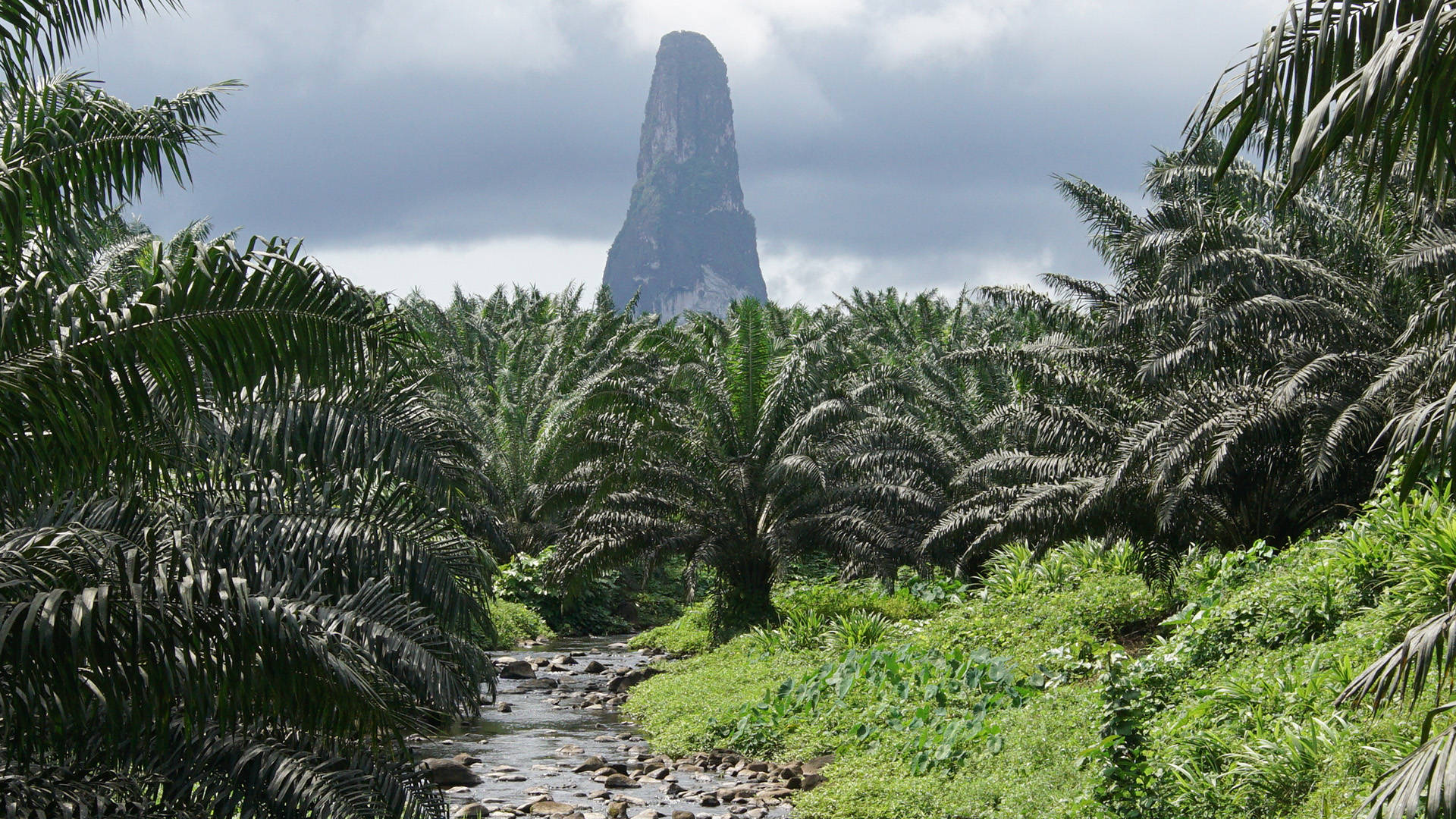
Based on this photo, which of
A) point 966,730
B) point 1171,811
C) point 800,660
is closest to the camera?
point 1171,811

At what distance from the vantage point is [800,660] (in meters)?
14.3

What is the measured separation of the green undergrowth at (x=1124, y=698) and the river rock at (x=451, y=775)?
7.66 ft

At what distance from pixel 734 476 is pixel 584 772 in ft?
24.4

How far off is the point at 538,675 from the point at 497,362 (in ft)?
44.2

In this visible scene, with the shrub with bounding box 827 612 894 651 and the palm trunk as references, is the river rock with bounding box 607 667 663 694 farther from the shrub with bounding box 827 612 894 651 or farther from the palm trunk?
the shrub with bounding box 827 612 894 651

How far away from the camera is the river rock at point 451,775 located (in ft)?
33.5

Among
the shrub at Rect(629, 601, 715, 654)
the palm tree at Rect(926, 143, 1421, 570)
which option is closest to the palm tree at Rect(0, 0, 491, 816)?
the palm tree at Rect(926, 143, 1421, 570)

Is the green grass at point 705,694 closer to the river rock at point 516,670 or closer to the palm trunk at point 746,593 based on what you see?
the palm trunk at point 746,593

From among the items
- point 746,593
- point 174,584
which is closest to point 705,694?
point 746,593

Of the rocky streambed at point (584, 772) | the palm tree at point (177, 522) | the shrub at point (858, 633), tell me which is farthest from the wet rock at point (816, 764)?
the palm tree at point (177, 522)

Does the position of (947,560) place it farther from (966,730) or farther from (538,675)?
(966,730)

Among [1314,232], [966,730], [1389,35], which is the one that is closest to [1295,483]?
[1314,232]

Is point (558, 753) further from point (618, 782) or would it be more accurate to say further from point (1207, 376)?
point (1207, 376)

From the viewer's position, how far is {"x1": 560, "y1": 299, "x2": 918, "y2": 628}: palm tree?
1756cm
